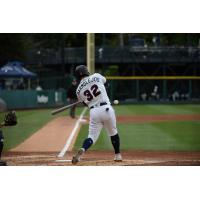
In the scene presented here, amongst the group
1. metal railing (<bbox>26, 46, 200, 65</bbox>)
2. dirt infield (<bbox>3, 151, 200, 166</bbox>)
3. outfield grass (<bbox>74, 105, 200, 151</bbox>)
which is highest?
metal railing (<bbox>26, 46, 200, 65</bbox>)

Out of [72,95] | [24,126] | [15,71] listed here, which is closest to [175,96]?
[72,95]

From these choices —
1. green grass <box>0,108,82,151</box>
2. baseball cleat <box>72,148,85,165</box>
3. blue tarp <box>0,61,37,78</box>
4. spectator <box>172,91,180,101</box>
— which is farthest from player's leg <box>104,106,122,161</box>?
spectator <box>172,91,180,101</box>

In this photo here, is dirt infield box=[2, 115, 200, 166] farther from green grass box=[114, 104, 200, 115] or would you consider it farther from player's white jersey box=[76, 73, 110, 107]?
player's white jersey box=[76, 73, 110, 107]

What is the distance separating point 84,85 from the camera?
26.4 ft

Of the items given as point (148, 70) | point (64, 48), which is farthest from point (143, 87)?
point (64, 48)

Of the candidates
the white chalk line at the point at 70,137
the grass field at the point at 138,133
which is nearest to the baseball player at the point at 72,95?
the white chalk line at the point at 70,137

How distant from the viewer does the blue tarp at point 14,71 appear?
910 centimetres

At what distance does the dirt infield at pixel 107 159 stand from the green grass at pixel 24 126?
54 centimetres

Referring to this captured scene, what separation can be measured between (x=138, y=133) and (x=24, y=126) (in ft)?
6.62

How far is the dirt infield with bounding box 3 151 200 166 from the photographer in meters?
8.20

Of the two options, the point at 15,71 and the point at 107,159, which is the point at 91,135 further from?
the point at 15,71

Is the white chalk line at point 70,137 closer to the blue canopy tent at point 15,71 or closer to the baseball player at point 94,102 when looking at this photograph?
the baseball player at point 94,102

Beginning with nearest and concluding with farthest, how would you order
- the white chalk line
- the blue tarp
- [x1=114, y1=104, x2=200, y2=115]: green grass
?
the white chalk line → the blue tarp → [x1=114, y1=104, x2=200, y2=115]: green grass

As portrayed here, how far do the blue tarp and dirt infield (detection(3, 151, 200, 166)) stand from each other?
1.19 meters
